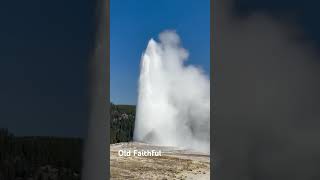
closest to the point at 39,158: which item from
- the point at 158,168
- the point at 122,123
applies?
the point at 158,168

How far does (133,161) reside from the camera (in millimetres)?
14789

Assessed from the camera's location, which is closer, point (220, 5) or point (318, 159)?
point (318, 159)

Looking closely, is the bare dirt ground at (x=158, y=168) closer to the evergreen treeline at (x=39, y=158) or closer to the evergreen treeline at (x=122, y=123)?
the evergreen treeline at (x=39, y=158)

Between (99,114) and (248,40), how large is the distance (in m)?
1.93

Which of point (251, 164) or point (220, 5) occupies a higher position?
point (220, 5)

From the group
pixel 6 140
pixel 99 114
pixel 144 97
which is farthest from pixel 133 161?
pixel 144 97

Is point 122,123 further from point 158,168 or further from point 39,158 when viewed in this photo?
point 39,158

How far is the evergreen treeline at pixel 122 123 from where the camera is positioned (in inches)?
1059

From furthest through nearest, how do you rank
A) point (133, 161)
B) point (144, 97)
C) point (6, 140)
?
point (144, 97) < point (133, 161) < point (6, 140)

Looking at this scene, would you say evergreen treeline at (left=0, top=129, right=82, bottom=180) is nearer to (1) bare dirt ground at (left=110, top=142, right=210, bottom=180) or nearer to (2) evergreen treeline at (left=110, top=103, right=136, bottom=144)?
(1) bare dirt ground at (left=110, top=142, right=210, bottom=180)

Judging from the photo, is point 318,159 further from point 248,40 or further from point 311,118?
point 248,40

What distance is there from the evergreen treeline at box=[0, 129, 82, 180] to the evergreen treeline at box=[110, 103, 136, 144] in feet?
68.5

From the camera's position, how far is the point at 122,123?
3038 cm

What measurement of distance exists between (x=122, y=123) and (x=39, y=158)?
87.9ft
